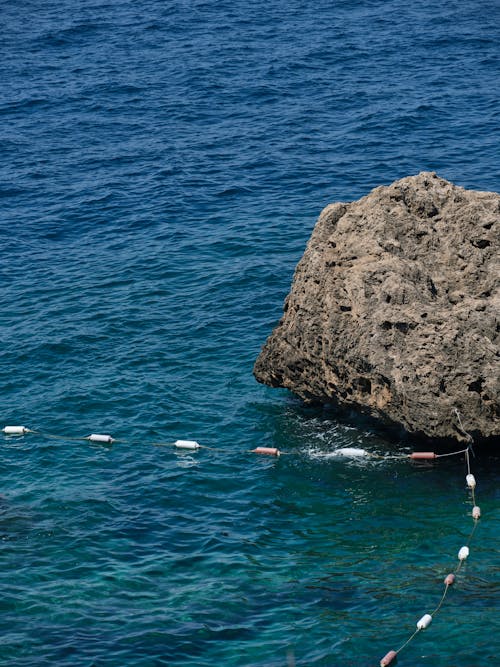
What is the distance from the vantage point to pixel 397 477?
2984 centimetres

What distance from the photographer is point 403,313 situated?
29.3 meters

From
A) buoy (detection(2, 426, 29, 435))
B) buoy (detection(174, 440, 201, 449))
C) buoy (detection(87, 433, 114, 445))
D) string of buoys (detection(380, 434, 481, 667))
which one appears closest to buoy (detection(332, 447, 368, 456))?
string of buoys (detection(380, 434, 481, 667))

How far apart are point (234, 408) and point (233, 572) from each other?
8.98 metres

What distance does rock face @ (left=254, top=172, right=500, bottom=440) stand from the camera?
93.7ft

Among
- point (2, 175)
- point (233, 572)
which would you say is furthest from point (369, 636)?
point (2, 175)

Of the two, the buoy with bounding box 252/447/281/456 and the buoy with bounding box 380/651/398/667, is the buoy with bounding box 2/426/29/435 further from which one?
the buoy with bounding box 380/651/398/667

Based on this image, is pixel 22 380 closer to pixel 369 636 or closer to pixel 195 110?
pixel 369 636

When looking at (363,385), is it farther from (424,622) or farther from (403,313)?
(424,622)

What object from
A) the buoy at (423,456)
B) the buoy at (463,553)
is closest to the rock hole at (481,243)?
the buoy at (423,456)

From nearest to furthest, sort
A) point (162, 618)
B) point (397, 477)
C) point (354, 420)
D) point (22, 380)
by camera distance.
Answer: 1. point (162, 618)
2. point (397, 477)
3. point (354, 420)
4. point (22, 380)

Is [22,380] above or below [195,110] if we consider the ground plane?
below

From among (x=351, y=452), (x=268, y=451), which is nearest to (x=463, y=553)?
(x=351, y=452)

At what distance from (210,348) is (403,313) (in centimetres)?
1056

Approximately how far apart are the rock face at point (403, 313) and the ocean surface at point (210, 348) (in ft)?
6.07
